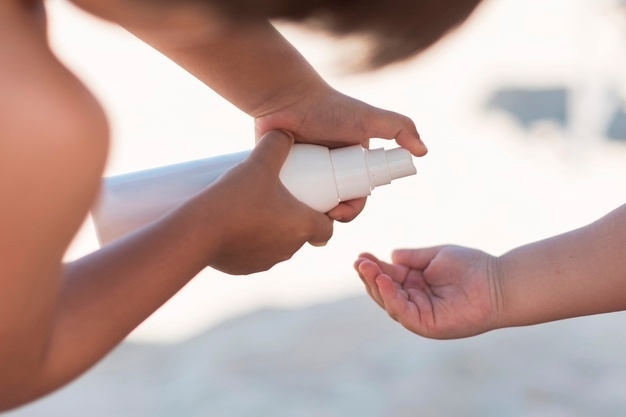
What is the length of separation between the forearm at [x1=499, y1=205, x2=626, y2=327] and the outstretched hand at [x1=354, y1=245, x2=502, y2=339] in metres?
0.02

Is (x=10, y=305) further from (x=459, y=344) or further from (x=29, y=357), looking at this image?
(x=459, y=344)

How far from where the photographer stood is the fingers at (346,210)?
96cm

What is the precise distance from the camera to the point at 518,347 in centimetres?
127

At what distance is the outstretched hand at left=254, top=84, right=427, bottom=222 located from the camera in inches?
38.9

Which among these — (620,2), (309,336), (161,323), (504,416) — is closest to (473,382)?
(504,416)

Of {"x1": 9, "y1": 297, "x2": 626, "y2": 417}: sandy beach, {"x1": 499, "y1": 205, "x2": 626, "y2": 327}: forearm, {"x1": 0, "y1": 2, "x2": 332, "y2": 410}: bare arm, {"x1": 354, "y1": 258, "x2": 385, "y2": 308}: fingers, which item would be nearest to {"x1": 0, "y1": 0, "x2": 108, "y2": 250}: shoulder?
{"x1": 0, "y1": 2, "x2": 332, "y2": 410}: bare arm

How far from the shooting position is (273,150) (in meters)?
0.91

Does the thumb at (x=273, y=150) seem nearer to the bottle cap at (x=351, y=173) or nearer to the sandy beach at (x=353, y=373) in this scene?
the bottle cap at (x=351, y=173)

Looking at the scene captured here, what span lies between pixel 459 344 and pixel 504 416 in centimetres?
15

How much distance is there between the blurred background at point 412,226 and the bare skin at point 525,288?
24 cm

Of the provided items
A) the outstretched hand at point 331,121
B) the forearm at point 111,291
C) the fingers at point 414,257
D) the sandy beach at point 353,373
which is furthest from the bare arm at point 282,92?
the sandy beach at point 353,373

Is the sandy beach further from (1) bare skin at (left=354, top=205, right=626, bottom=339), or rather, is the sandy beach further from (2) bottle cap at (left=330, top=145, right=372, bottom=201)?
(2) bottle cap at (left=330, top=145, right=372, bottom=201)

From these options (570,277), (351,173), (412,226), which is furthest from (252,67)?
(412,226)

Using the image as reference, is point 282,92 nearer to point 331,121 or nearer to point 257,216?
point 331,121
